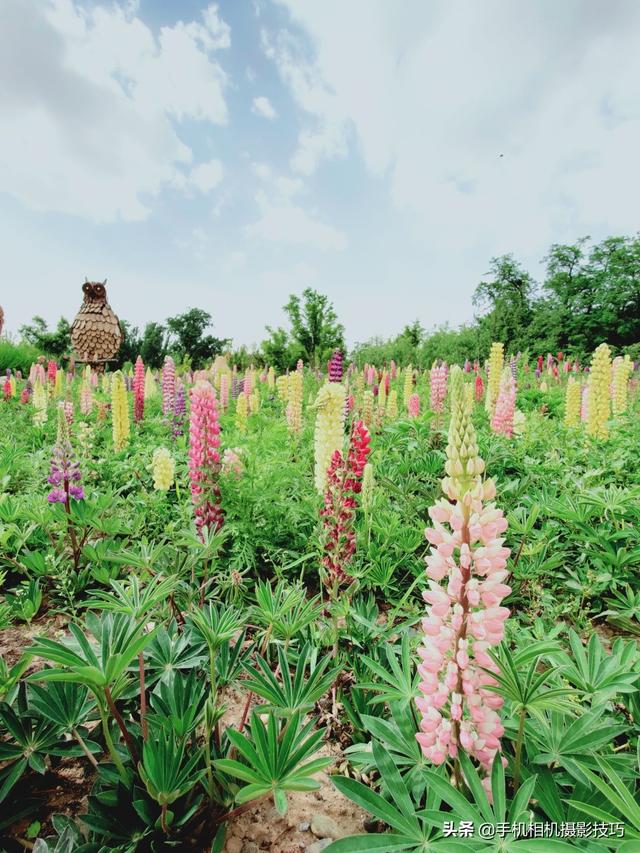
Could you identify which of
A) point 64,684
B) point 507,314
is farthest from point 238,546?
point 507,314

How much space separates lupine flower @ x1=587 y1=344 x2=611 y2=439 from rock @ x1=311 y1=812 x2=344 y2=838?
3.72 meters

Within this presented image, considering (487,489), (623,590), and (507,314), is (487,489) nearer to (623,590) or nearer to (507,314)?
(623,590)

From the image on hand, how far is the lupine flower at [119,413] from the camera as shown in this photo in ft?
14.6

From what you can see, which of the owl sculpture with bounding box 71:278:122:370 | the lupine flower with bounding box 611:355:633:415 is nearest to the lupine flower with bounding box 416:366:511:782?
the lupine flower with bounding box 611:355:633:415

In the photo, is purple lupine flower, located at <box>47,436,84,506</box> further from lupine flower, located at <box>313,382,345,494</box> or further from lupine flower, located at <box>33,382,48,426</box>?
lupine flower, located at <box>33,382,48,426</box>

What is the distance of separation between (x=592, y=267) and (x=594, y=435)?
151ft

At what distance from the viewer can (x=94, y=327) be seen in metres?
8.28

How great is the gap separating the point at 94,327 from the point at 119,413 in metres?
4.70

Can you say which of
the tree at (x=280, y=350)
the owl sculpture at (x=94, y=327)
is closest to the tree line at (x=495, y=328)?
the tree at (x=280, y=350)

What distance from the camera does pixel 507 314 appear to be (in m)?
35.3

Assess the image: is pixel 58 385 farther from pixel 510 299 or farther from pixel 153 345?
pixel 510 299

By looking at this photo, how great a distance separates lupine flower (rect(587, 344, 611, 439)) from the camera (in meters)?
3.96

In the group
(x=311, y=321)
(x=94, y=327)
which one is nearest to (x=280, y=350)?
(x=311, y=321)

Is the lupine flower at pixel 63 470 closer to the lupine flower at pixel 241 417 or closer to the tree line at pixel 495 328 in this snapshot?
the lupine flower at pixel 241 417
